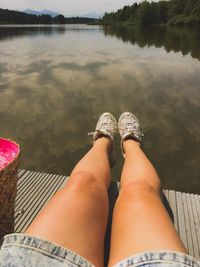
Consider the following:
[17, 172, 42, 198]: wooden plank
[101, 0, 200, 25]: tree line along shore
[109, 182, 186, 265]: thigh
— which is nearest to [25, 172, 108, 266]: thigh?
[109, 182, 186, 265]: thigh

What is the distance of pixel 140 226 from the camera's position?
5.08 ft

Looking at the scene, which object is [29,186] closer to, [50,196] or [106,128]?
[50,196]

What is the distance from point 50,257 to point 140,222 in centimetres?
61

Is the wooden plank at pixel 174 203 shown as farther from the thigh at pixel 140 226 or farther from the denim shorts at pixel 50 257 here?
the denim shorts at pixel 50 257

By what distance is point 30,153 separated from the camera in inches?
187

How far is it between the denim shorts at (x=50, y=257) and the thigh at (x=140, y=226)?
0.41 feet

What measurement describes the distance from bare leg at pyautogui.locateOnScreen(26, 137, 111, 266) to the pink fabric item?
47 cm

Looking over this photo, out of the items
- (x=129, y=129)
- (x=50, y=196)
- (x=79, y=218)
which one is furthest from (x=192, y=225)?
(x=129, y=129)

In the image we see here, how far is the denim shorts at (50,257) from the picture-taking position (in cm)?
120

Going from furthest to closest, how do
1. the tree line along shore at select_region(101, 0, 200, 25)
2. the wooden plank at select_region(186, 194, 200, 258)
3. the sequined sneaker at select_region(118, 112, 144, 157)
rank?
the tree line along shore at select_region(101, 0, 200, 25) → the sequined sneaker at select_region(118, 112, 144, 157) → the wooden plank at select_region(186, 194, 200, 258)

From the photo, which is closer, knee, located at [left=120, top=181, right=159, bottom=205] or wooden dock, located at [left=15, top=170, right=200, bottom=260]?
knee, located at [left=120, top=181, right=159, bottom=205]

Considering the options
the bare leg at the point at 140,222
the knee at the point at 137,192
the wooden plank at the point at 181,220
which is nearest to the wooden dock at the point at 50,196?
the wooden plank at the point at 181,220

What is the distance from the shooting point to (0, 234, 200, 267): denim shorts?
120 centimetres

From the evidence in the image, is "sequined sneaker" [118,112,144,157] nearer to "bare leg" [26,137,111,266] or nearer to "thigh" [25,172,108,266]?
"bare leg" [26,137,111,266]
